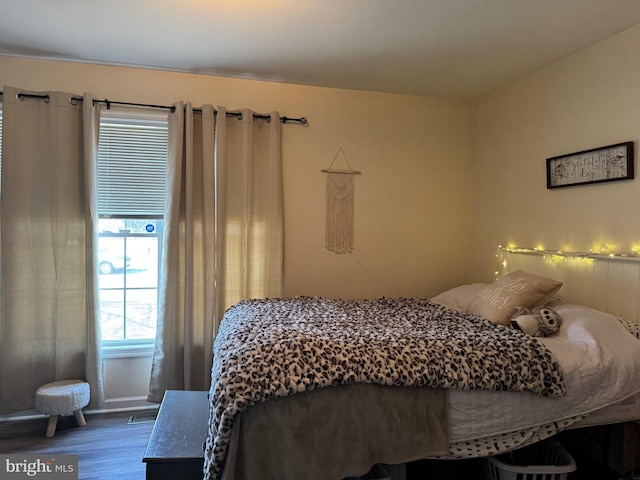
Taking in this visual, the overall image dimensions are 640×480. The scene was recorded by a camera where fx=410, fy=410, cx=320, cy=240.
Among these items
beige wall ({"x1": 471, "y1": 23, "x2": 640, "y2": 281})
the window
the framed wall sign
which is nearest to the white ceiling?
beige wall ({"x1": 471, "y1": 23, "x2": 640, "y2": 281})

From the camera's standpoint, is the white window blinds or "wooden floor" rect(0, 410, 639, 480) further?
the white window blinds

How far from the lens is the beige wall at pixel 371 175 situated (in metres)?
3.26

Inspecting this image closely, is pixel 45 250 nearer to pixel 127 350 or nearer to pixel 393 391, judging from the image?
pixel 127 350

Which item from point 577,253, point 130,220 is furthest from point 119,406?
point 577,253

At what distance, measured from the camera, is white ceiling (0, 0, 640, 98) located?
2174mm

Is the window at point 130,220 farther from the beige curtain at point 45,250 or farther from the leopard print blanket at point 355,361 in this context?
the leopard print blanket at point 355,361

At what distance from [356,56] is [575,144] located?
5.10 feet

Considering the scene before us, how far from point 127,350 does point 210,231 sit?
1.10m

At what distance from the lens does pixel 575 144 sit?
2.67 meters

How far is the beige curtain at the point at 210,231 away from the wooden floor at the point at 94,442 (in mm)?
320

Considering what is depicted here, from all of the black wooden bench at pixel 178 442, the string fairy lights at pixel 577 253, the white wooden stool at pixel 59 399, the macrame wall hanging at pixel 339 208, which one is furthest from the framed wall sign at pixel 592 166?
the white wooden stool at pixel 59 399

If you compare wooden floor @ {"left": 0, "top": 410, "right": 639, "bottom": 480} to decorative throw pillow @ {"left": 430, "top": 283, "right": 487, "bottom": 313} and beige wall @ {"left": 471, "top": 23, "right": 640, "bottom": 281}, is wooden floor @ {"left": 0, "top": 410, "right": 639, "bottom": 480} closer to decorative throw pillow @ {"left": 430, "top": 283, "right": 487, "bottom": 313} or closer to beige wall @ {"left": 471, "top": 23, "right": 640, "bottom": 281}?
decorative throw pillow @ {"left": 430, "top": 283, "right": 487, "bottom": 313}

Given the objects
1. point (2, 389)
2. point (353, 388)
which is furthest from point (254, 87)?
point (2, 389)

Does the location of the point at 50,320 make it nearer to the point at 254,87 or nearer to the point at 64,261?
the point at 64,261
